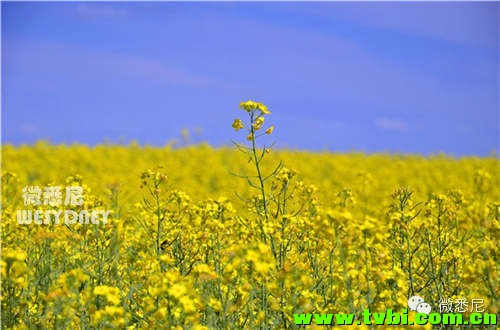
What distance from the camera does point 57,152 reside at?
19.8m

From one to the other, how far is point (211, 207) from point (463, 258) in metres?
2.31

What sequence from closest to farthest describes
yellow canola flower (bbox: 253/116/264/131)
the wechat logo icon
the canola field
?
the canola field < the wechat logo icon < yellow canola flower (bbox: 253/116/264/131)

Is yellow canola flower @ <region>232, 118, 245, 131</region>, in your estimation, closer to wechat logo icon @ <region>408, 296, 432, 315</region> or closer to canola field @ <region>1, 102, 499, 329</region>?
canola field @ <region>1, 102, 499, 329</region>

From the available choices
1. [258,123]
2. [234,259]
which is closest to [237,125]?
[258,123]

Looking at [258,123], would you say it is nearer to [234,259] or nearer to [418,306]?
[234,259]

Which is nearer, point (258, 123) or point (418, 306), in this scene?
point (418, 306)

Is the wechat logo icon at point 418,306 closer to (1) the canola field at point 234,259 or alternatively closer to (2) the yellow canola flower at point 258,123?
(1) the canola field at point 234,259

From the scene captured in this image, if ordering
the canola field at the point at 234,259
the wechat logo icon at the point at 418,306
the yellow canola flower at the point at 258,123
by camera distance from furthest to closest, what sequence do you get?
the yellow canola flower at the point at 258,123 → the wechat logo icon at the point at 418,306 → the canola field at the point at 234,259

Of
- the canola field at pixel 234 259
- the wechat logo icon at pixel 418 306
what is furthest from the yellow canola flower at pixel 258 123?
the wechat logo icon at pixel 418 306

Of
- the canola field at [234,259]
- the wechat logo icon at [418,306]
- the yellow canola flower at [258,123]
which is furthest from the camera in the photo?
the yellow canola flower at [258,123]

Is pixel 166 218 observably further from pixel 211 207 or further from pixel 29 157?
pixel 29 157

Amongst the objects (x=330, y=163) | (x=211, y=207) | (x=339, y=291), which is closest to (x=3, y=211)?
(x=211, y=207)

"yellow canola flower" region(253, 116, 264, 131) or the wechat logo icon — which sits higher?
"yellow canola flower" region(253, 116, 264, 131)

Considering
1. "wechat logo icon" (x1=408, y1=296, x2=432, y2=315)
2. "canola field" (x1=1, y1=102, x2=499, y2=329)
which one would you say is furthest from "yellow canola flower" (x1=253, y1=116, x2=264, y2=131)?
"wechat logo icon" (x1=408, y1=296, x2=432, y2=315)
